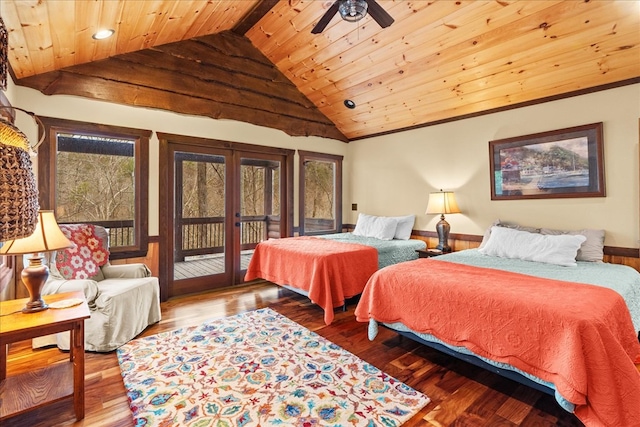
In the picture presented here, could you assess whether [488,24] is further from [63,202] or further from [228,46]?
[63,202]

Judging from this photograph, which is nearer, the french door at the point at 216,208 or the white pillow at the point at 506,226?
the white pillow at the point at 506,226

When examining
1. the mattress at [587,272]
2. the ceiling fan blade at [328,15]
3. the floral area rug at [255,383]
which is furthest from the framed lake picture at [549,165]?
the floral area rug at [255,383]

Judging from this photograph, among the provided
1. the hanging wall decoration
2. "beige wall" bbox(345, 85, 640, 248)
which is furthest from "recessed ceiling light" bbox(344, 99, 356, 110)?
the hanging wall decoration

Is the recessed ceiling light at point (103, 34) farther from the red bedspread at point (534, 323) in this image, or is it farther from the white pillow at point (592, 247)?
the white pillow at point (592, 247)

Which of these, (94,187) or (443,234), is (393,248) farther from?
(94,187)

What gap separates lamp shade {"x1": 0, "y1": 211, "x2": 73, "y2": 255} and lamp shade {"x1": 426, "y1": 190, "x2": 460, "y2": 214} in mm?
3855

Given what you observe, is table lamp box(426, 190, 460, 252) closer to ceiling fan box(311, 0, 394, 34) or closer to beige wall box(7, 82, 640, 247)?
beige wall box(7, 82, 640, 247)

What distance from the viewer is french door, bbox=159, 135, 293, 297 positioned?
4125mm

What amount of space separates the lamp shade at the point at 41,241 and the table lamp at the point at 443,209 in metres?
3.87

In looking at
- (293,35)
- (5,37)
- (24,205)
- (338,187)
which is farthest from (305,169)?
(24,205)

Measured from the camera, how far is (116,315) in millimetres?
2689

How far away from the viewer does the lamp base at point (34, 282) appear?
1916 mm

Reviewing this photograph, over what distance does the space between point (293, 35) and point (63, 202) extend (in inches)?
132

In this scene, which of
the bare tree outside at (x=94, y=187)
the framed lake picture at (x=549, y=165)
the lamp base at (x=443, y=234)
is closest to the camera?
the framed lake picture at (x=549, y=165)
